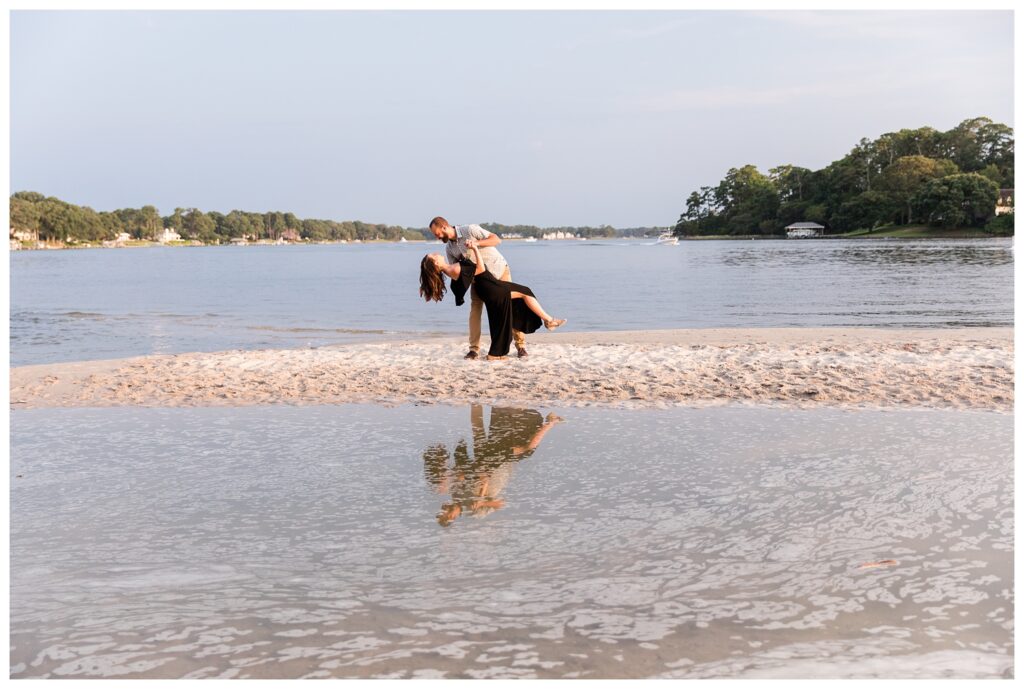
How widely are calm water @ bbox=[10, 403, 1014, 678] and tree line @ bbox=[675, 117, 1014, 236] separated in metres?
122

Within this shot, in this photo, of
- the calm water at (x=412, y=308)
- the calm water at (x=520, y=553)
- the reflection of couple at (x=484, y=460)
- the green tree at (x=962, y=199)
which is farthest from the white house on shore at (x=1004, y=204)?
the calm water at (x=520, y=553)

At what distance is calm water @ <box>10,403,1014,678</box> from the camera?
3.36 m

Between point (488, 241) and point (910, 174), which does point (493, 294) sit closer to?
point (488, 241)

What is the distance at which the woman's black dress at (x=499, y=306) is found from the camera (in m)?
11.1

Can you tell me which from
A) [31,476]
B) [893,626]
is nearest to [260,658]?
[893,626]

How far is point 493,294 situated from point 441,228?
982mm

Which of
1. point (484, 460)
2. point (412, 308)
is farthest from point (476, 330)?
point (412, 308)

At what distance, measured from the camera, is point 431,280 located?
36.7 ft

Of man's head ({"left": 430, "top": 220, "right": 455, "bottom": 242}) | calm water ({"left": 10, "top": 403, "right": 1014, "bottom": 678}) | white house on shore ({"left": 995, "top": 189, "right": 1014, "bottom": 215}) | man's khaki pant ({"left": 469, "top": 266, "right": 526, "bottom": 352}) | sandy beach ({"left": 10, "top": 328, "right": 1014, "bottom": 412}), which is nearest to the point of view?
calm water ({"left": 10, "top": 403, "right": 1014, "bottom": 678})

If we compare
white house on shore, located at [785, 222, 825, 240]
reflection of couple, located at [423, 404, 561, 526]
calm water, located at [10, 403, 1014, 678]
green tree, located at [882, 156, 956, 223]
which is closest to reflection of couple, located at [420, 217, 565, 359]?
reflection of couple, located at [423, 404, 561, 526]

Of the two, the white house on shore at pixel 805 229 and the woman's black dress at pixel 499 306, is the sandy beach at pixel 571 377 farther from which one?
the white house on shore at pixel 805 229

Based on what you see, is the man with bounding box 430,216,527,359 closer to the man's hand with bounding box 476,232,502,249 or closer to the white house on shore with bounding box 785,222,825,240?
the man's hand with bounding box 476,232,502,249

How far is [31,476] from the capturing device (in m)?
5.98

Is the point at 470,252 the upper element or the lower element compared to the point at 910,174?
lower
